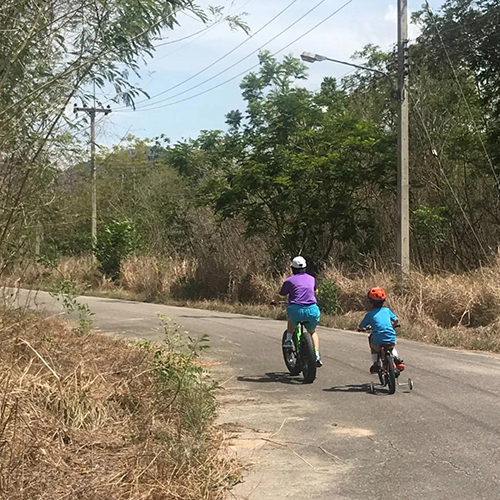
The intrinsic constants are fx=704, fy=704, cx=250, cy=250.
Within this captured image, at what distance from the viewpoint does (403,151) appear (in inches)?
682

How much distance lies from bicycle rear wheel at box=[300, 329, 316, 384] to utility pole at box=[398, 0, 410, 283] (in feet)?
27.1

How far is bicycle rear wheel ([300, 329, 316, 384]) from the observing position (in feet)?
30.6

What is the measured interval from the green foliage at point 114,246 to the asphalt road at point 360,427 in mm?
19780

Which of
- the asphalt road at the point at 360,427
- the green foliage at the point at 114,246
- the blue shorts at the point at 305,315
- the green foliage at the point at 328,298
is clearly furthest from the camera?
the green foliage at the point at 114,246

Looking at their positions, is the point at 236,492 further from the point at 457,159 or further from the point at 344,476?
the point at 457,159

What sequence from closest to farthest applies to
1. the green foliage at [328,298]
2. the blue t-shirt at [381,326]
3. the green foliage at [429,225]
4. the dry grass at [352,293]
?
the blue t-shirt at [381,326] → the dry grass at [352,293] → the green foliage at [328,298] → the green foliage at [429,225]

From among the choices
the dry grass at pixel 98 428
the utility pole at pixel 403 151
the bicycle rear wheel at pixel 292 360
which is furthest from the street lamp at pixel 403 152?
the dry grass at pixel 98 428

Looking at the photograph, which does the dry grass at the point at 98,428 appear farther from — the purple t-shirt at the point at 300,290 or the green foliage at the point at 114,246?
the green foliage at the point at 114,246

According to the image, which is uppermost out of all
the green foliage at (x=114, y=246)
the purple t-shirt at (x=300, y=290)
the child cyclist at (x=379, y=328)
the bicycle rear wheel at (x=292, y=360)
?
the green foliage at (x=114, y=246)

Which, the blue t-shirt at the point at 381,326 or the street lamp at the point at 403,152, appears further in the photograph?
the street lamp at the point at 403,152

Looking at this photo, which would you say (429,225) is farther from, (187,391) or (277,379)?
(187,391)

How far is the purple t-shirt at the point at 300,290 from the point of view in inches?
381

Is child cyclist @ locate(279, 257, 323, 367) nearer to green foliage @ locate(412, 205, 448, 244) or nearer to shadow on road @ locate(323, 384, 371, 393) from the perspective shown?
shadow on road @ locate(323, 384, 371, 393)

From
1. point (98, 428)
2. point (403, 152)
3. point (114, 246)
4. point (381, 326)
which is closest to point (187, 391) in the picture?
point (98, 428)
